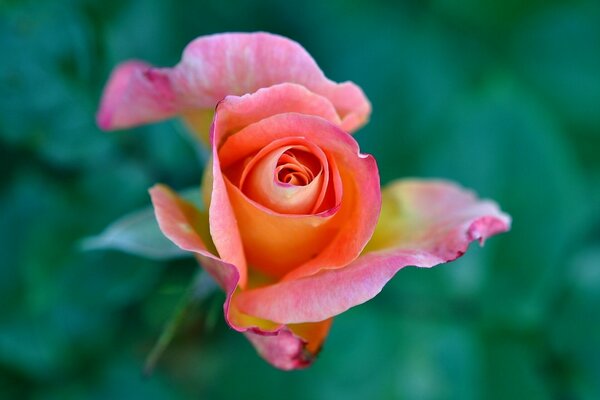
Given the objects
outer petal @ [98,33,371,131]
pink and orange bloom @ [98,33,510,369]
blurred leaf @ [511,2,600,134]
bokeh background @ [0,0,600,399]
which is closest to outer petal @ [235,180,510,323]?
pink and orange bloom @ [98,33,510,369]

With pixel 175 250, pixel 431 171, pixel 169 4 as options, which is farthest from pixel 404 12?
pixel 175 250

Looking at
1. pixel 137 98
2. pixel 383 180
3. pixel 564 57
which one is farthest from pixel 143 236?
pixel 564 57

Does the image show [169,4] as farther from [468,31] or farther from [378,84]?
[468,31]

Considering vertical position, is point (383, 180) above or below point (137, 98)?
below

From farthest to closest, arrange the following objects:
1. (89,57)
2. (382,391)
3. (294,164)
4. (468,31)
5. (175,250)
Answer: (468,31) → (382,391) → (89,57) → (175,250) → (294,164)

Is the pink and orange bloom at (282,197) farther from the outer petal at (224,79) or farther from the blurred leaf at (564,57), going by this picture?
the blurred leaf at (564,57)

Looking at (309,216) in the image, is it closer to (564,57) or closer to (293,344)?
(293,344)
